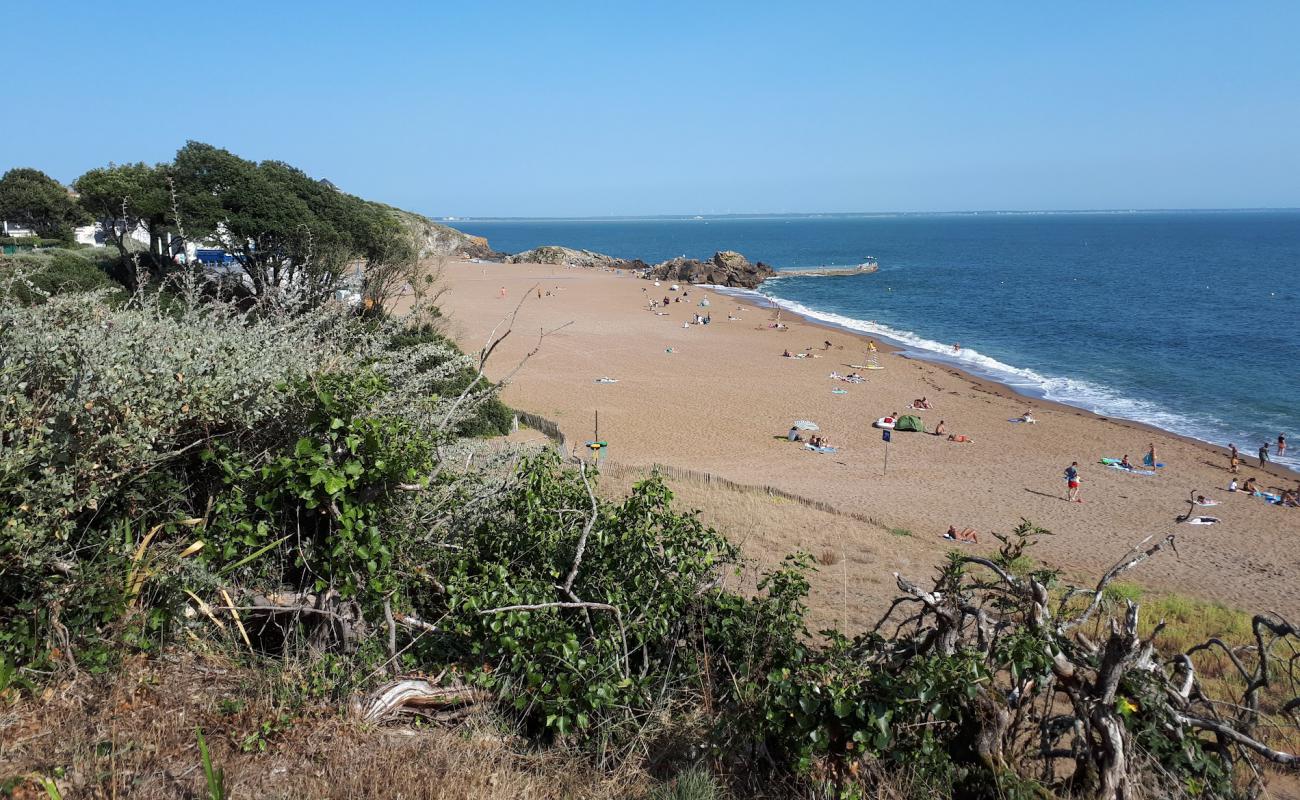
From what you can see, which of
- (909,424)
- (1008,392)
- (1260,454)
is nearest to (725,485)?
(909,424)

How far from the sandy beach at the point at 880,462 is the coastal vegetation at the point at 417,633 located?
3.09 meters

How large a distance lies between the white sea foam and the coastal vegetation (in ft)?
85.4

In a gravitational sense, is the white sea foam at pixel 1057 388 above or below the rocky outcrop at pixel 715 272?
below

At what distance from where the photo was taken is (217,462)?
3.99 metres

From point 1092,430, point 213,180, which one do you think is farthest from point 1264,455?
point 213,180

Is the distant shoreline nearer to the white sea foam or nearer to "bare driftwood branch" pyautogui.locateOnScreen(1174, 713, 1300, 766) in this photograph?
the white sea foam

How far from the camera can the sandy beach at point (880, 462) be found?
44.3 feet

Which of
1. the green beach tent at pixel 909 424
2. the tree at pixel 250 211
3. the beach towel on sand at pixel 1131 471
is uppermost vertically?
the tree at pixel 250 211

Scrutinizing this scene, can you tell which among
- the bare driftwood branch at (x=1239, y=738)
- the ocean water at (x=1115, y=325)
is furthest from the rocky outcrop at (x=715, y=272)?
the bare driftwood branch at (x=1239, y=738)

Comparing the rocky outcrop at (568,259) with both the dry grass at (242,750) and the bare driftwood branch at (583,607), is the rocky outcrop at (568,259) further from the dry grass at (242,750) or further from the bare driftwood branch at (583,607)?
the dry grass at (242,750)

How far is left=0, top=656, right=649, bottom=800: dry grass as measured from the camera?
305cm

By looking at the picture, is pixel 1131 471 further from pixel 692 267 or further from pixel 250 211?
pixel 692 267

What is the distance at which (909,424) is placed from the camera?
2402 cm

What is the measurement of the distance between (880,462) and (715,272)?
5324 cm
